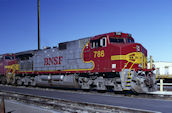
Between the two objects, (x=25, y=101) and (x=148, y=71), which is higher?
(x=148, y=71)

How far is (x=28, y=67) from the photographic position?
2244cm

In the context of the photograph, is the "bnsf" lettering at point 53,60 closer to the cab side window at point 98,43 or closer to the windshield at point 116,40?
the cab side window at point 98,43

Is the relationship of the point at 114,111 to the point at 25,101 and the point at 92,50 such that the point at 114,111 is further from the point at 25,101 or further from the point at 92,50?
the point at 92,50

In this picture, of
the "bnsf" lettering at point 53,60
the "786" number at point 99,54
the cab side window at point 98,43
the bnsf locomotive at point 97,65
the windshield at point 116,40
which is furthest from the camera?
the "bnsf" lettering at point 53,60

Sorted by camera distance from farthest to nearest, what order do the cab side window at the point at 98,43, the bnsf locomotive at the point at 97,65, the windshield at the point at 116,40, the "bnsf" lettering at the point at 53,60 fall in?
1. the "bnsf" lettering at the point at 53,60
2. the cab side window at the point at 98,43
3. the windshield at the point at 116,40
4. the bnsf locomotive at the point at 97,65

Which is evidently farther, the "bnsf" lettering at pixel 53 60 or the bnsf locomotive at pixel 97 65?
the "bnsf" lettering at pixel 53 60

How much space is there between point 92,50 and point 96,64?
3.64 ft

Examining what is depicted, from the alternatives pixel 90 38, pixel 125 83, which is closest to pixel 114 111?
pixel 125 83

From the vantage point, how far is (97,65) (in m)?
14.6

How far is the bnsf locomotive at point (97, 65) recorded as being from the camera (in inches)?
512

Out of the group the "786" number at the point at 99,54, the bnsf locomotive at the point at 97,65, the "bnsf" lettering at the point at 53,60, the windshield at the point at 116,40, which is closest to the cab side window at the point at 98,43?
the bnsf locomotive at the point at 97,65

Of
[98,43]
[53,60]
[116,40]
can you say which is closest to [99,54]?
[98,43]

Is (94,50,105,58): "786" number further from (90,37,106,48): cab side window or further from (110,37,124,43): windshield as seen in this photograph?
(110,37,124,43): windshield

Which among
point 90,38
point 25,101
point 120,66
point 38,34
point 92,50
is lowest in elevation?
point 25,101
